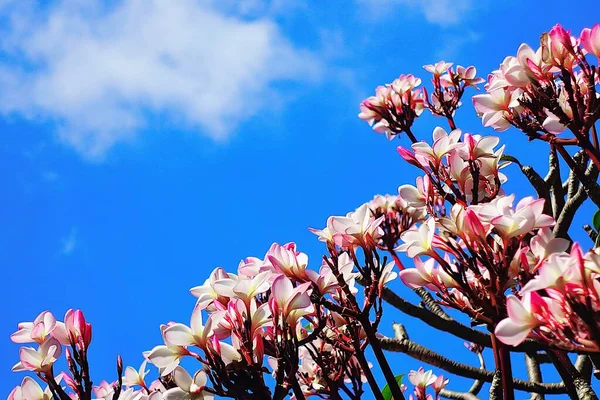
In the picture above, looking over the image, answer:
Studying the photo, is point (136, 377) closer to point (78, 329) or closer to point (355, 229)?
point (78, 329)

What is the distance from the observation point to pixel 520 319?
1050 millimetres

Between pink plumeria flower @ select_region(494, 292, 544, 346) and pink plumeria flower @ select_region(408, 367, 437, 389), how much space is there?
1328mm

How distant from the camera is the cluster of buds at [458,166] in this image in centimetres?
169

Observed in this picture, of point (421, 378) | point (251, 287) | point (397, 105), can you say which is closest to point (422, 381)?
point (421, 378)

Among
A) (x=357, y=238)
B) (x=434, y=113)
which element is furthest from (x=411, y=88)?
(x=357, y=238)

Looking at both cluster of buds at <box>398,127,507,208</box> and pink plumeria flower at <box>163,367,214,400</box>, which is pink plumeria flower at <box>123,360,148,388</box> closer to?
pink plumeria flower at <box>163,367,214,400</box>

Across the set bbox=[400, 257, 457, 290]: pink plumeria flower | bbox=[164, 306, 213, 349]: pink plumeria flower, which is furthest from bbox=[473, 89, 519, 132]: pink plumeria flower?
bbox=[164, 306, 213, 349]: pink plumeria flower

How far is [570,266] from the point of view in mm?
1031

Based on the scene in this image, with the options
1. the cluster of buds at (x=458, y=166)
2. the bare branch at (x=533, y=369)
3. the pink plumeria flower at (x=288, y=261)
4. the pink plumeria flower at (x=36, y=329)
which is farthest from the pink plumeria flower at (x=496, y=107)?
the pink plumeria flower at (x=36, y=329)

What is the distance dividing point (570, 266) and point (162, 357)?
94 cm

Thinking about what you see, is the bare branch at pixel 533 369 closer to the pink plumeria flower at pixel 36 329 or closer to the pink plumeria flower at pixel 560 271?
the pink plumeria flower at pixel 560 271

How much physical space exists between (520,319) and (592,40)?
1082 mm

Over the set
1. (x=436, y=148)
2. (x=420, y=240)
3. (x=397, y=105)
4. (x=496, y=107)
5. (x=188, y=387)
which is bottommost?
(x=188, y=387)

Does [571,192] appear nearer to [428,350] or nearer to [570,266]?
[428,350]
